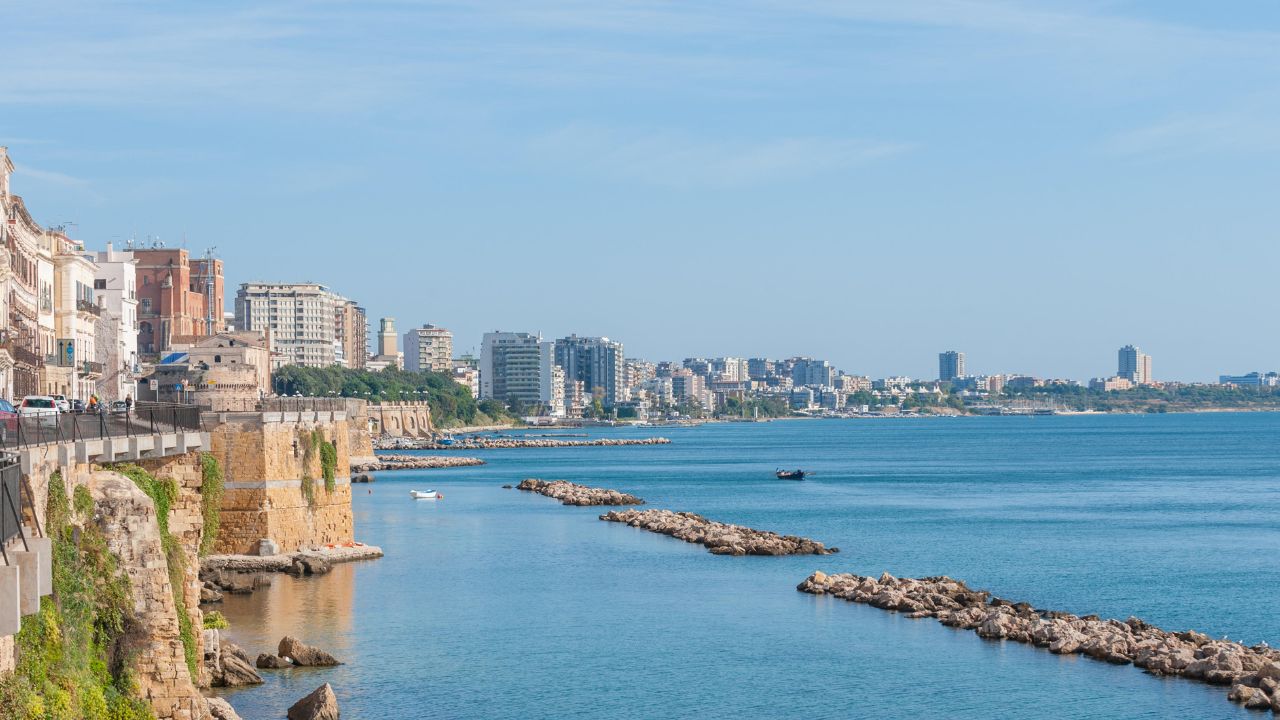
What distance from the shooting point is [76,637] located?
19203 millimetres

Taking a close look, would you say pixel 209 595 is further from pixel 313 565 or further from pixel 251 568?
pixel 313 565

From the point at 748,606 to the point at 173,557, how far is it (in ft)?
65.9

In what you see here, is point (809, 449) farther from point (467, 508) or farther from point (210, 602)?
point (210, 602)

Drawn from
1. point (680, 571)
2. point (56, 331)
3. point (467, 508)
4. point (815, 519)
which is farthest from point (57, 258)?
point (815, 519)

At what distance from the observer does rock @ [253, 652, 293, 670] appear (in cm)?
3019

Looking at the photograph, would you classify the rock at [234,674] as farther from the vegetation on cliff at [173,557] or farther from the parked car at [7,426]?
the parked car at [7,426]

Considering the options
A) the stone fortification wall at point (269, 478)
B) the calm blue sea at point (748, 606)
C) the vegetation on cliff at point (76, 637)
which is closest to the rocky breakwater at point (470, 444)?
the calm blue sea at point (748, 606)

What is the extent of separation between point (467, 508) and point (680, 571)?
28.9 meters

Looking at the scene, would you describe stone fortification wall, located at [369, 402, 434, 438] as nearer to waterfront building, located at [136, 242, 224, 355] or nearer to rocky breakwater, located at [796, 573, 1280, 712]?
waterfront building, located at [136, 242, 224, 355]

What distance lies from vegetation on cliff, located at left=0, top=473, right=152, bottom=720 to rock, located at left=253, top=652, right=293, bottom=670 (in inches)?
358

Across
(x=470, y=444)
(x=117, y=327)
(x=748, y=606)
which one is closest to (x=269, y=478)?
(x=748, y=606)

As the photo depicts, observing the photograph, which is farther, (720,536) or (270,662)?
(720,536)

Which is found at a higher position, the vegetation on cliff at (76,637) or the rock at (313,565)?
the vegetation on cliff at (76,637)

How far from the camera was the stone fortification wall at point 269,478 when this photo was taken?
135 ft
